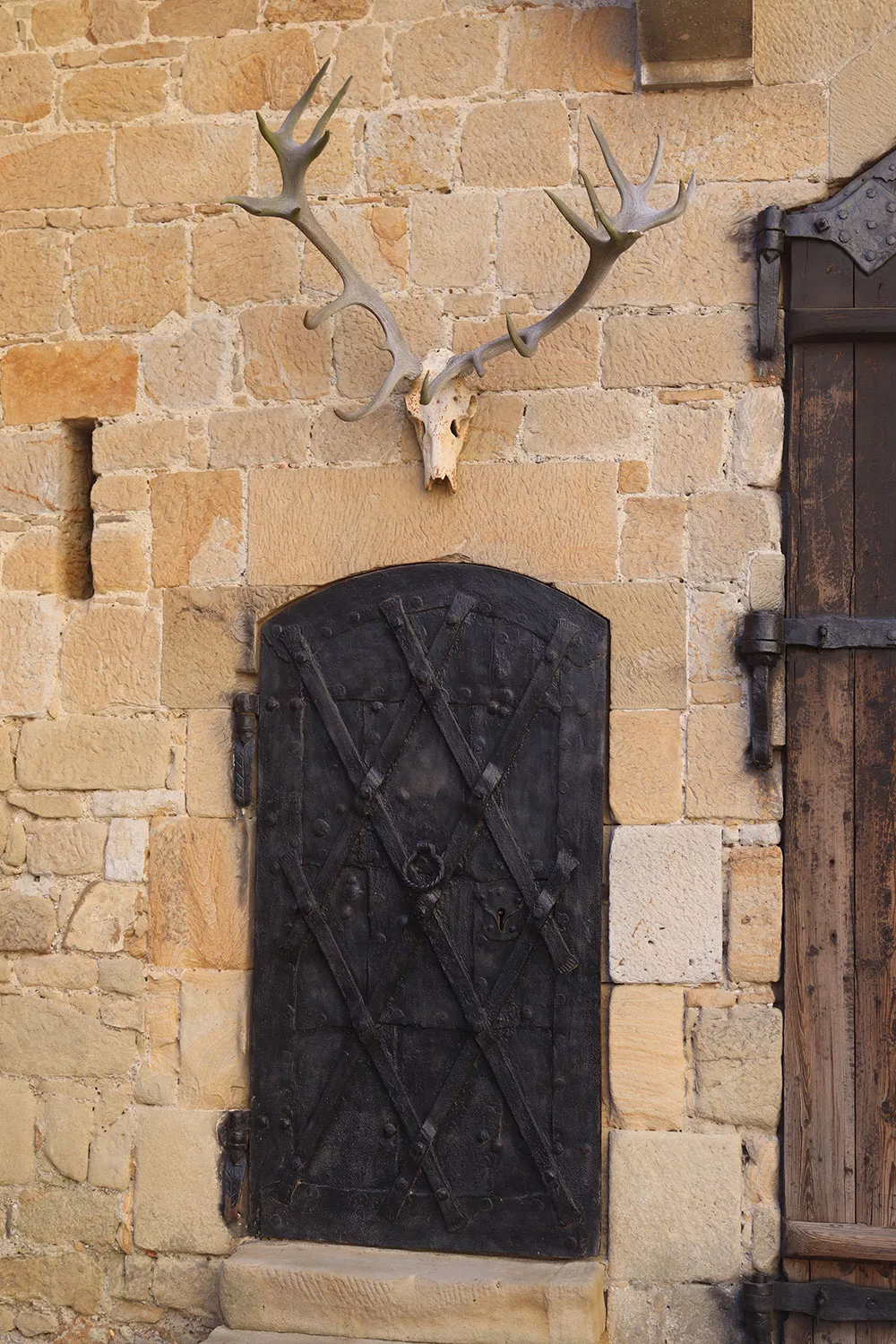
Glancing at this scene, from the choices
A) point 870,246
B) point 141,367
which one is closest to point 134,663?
point 141,367

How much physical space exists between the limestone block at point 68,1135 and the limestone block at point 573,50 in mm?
3002

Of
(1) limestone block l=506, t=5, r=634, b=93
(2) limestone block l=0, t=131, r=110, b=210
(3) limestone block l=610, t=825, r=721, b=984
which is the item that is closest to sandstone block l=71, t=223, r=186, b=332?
(2) limestone block l=0, t=131, r=110, b=210

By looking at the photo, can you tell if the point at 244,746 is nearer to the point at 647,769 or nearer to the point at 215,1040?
the point at 215,1040

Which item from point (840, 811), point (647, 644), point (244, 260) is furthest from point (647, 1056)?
point (244, 260)

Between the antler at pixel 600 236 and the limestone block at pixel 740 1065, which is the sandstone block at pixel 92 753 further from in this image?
the limestone block at pixel 740 1065

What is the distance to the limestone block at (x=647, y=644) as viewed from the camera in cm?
336

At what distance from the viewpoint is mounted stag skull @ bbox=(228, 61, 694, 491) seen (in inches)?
120

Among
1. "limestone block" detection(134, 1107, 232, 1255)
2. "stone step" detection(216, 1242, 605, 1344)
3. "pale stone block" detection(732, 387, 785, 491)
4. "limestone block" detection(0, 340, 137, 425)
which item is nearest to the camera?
"stone step" detection(216, 1242, 605, 1344)

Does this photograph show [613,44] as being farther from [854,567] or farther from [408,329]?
[854,567]

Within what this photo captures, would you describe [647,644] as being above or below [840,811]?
above

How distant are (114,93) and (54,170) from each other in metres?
0.28

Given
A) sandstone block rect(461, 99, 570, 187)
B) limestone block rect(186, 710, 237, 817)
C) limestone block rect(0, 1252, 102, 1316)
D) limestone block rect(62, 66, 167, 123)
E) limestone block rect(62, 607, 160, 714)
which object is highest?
limestone block rect(62, 66, 167, 123)

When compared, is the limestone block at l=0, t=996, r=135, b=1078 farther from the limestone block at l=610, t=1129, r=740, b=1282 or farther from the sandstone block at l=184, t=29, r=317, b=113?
the sandstone block at l=184, t=29, r=317, b=113

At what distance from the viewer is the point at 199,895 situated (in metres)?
3.56
